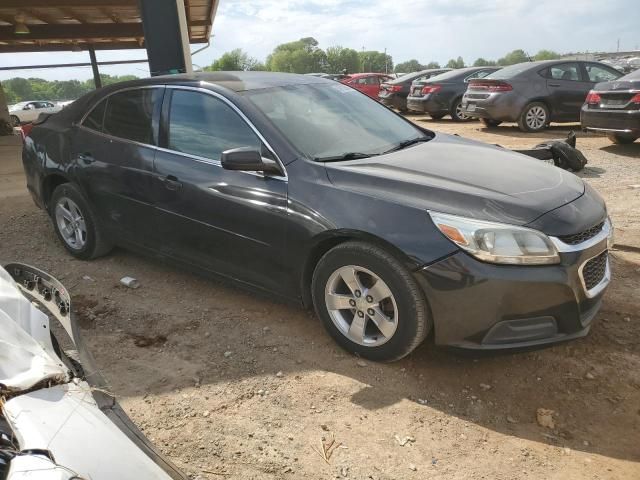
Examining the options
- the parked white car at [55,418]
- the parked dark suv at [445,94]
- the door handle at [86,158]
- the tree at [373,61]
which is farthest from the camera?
the tree at [373,61]

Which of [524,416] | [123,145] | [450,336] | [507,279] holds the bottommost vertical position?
[524,416]

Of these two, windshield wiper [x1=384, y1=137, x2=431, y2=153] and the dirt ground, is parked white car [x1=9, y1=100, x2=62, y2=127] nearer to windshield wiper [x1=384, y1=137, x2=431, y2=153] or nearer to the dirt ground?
the dirt ground

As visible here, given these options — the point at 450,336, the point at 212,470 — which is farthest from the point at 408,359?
the point at 212,470

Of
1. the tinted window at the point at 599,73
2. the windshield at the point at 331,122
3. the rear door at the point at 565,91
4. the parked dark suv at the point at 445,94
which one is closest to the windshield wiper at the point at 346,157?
the windshield at the point at 331,122

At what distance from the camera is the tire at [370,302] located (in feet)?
9.17

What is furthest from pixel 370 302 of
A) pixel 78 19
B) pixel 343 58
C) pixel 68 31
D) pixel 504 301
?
pixel 343 58

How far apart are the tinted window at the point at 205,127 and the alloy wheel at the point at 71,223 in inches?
56.9

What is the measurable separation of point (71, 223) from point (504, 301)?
3784mm

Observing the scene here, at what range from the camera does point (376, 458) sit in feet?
7.95

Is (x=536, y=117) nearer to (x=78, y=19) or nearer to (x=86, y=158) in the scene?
(x=86, y=158)

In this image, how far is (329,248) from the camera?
10.2 feet

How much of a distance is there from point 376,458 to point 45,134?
4.14m

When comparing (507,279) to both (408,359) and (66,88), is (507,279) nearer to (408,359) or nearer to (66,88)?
(408,359)

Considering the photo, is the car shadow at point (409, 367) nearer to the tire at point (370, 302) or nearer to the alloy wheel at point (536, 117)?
the tire at point (370, 302)
